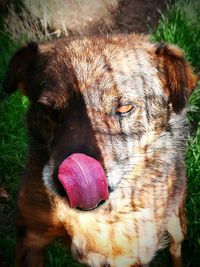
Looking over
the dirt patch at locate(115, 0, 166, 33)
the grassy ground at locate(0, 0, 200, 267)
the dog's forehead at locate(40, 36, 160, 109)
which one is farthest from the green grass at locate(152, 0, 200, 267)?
the dog's forehead at locate(40, 36, 160, 109)

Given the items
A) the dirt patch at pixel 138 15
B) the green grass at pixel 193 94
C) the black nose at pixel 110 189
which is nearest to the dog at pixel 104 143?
the black nose at pixel 110 189

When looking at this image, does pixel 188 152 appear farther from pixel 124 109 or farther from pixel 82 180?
pixel 82 180

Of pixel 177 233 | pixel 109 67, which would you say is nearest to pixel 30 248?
pixel 177 233

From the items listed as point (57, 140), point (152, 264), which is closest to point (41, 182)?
point (57, 140)

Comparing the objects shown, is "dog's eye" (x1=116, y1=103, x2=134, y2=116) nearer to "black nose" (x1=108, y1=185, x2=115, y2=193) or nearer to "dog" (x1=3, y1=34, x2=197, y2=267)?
"dog" (x1=3, y1=34, x2=197, y2=267)

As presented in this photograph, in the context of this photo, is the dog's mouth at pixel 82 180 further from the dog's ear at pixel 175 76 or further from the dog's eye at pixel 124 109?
the dog's ear at pixel 175 76
